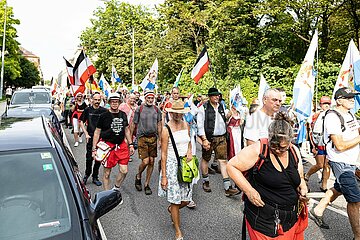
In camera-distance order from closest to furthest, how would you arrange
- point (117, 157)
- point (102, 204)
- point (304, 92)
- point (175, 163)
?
point (102, 204) < point (175, 163) < point (117, 157) < point (304, 92)

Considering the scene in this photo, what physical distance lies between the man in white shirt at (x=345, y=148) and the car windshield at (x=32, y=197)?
310cm

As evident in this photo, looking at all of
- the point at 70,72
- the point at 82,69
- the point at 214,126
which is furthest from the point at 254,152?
the point at 70,72

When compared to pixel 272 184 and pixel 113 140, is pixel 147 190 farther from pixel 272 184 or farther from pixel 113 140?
pixel 272 184

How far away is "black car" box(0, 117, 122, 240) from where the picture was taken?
2.40 m

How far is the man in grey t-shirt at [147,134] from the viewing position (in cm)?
680

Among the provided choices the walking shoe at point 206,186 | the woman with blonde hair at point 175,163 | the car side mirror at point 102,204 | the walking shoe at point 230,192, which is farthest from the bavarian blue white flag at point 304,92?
the car side mirror at point 102,204

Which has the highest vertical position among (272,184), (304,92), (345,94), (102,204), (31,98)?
(345,94)

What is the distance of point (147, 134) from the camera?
Answer: 6.92 meters

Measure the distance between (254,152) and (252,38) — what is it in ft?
77.9

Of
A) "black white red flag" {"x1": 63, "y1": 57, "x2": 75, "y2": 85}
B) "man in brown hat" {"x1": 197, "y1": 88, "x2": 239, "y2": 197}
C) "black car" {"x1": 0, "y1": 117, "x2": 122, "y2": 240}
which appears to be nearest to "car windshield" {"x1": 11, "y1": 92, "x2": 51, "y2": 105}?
"black white red flag" {"x1": 63, "y1": 57, "x2": 75, "y2": 85}

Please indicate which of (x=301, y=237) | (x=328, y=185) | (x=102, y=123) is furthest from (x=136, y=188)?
(x=301, y=237)

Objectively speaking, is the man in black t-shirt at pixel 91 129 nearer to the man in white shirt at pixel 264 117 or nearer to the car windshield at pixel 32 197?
the man in white shirt at pixel 264 117

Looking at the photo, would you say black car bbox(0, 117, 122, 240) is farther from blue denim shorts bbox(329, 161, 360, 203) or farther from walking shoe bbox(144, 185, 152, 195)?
walking shoe bbox(144, 185, 152, 195)

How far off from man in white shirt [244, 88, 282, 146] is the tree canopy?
11.2m
